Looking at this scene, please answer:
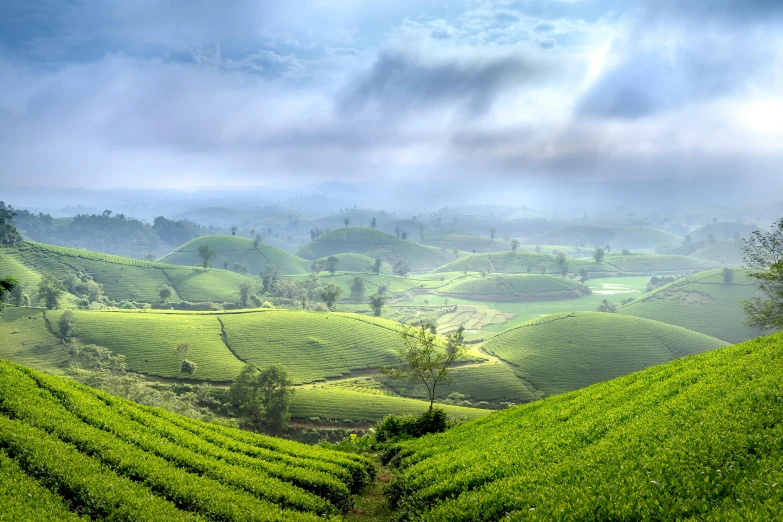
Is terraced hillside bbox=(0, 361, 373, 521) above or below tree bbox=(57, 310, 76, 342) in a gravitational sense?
above

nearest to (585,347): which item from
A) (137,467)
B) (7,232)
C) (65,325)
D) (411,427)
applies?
(411,427)

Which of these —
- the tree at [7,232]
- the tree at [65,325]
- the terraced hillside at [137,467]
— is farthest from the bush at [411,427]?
the tree at [7,232]

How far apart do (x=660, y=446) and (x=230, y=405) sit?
3039 inches

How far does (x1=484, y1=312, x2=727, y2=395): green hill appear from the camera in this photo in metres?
123

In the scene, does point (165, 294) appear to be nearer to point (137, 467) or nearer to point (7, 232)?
point (7, 232)

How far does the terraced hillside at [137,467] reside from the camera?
14.2 metres

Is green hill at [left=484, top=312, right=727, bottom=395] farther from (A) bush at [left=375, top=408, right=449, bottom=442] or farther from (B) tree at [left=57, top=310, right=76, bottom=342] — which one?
(B) tree at [left=57, top=310, right=76, bottom=342]

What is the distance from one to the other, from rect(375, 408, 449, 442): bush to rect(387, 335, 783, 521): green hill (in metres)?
8.49

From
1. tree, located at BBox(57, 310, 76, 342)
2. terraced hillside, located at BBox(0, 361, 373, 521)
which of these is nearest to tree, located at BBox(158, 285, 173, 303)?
tree, located at BBox(57, 310, 76, 342)

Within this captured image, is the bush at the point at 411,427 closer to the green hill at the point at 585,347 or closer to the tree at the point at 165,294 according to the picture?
the green hill at the point at 585,347

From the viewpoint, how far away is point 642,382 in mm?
24359

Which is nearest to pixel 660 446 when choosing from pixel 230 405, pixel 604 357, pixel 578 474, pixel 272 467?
pixel 578 474

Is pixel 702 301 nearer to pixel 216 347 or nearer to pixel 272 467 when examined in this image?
pixel 216 347

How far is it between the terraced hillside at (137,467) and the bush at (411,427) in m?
Answer: 8.96
